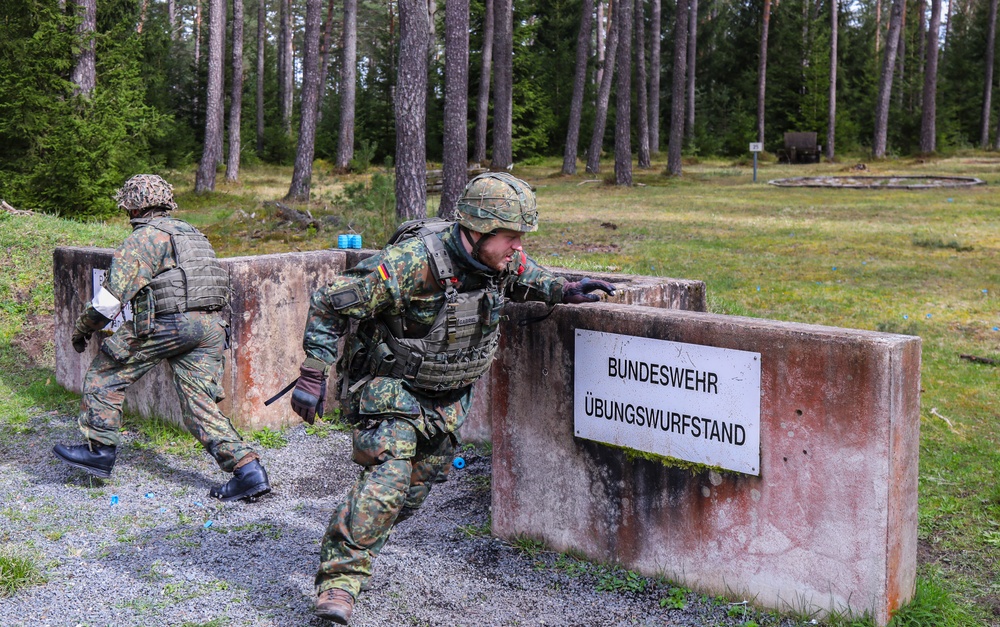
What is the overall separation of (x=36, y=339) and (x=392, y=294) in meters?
7.24

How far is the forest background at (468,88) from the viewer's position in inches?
612

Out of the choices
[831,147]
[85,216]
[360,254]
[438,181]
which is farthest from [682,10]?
[360,254]

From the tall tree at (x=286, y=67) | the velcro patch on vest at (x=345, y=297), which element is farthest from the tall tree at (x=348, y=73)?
the velcro patch on vest at (x=345, y=297)

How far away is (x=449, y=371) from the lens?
3.81m

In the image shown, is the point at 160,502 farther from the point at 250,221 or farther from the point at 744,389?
the point at 250,221

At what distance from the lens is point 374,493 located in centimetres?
362

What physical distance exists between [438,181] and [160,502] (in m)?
20.3

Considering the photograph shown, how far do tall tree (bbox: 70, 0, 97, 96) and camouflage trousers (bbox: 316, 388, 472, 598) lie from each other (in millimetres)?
14497

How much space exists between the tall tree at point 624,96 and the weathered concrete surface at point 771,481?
22488mm

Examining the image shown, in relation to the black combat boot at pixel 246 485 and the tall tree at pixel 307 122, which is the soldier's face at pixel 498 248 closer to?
the black combat boot at pixel 246 485

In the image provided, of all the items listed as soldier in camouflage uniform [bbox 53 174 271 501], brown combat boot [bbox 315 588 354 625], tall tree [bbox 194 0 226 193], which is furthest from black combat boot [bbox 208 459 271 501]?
tall tree [bbox 194 0 226 193]

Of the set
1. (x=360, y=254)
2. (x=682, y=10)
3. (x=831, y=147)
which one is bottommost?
(x=360, y=254)

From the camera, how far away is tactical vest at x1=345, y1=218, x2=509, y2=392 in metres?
3.73

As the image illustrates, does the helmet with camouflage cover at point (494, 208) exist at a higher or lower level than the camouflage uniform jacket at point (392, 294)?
higher
